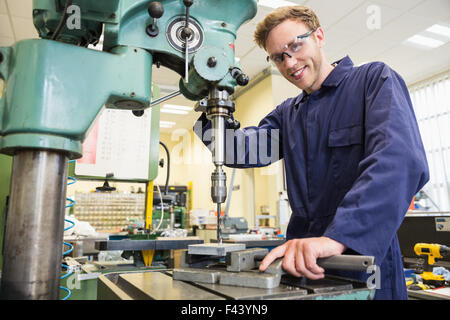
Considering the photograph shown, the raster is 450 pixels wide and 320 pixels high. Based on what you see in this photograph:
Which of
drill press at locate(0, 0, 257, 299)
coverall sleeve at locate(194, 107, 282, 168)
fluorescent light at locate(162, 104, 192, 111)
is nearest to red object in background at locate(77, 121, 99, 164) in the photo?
coverall sleeve at locate(194, 107, 282, 168)

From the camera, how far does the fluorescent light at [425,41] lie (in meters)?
4.18

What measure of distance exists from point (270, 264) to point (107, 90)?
46cm

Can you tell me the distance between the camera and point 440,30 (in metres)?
3.99

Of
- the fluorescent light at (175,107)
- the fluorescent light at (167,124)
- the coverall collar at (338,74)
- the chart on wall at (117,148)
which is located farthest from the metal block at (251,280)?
the fluorescent light at (167,124)

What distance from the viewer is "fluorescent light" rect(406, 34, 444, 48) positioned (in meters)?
4.18

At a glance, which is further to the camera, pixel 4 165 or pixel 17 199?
pixel 4 165

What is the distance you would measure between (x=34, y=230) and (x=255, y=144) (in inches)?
32.3

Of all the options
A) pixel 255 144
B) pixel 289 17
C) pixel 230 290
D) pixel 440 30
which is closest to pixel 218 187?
pixel 230 290

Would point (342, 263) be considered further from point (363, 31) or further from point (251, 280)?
point (363, 31)
